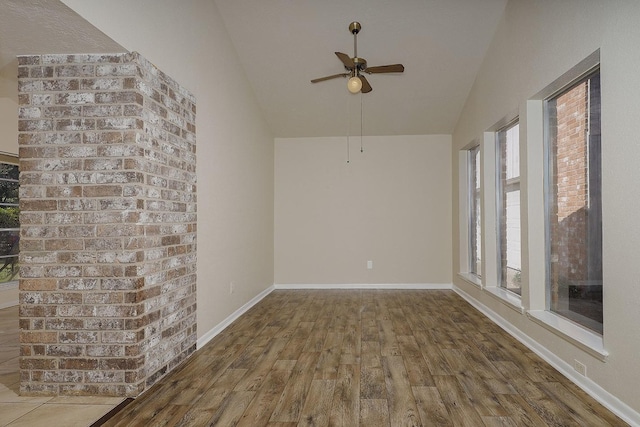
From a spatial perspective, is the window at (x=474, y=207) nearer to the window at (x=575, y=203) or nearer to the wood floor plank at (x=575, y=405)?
the window at (x=575, y=203)

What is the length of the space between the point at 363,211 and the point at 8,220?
5161mm

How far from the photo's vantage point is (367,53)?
5.09 meters

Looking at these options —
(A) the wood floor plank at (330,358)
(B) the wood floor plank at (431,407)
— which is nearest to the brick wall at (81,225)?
(A) the wood floor plank at (330,358)

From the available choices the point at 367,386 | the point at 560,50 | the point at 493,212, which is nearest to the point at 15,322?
the point at 367,386

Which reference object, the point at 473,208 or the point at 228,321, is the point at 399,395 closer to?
the point at 228,321

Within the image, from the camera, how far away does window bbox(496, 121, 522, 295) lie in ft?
14.3

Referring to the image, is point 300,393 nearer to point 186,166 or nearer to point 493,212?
point 186,166

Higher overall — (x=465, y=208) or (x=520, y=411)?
(x=465, y=208)

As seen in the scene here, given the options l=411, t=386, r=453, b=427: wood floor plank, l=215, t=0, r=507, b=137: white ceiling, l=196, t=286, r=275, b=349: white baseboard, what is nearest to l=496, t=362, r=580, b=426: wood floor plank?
l=411, t=386, r=453, b=427: wood floor plank

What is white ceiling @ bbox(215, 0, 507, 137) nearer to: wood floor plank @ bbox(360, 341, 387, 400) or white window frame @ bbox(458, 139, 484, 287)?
white window frame @ bbox(458, 139, 484, 287)

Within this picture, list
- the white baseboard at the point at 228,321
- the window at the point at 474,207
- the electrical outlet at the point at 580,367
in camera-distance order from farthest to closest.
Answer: the window at the point at 474,207 → the white baseboard at the point at 228,321 → the electrical outlet at the point at 580,367

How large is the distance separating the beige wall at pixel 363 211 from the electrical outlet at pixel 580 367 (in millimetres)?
4051

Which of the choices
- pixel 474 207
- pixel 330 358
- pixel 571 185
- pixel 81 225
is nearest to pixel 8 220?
pixel 81 225

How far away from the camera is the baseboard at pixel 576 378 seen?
92.1 inches
